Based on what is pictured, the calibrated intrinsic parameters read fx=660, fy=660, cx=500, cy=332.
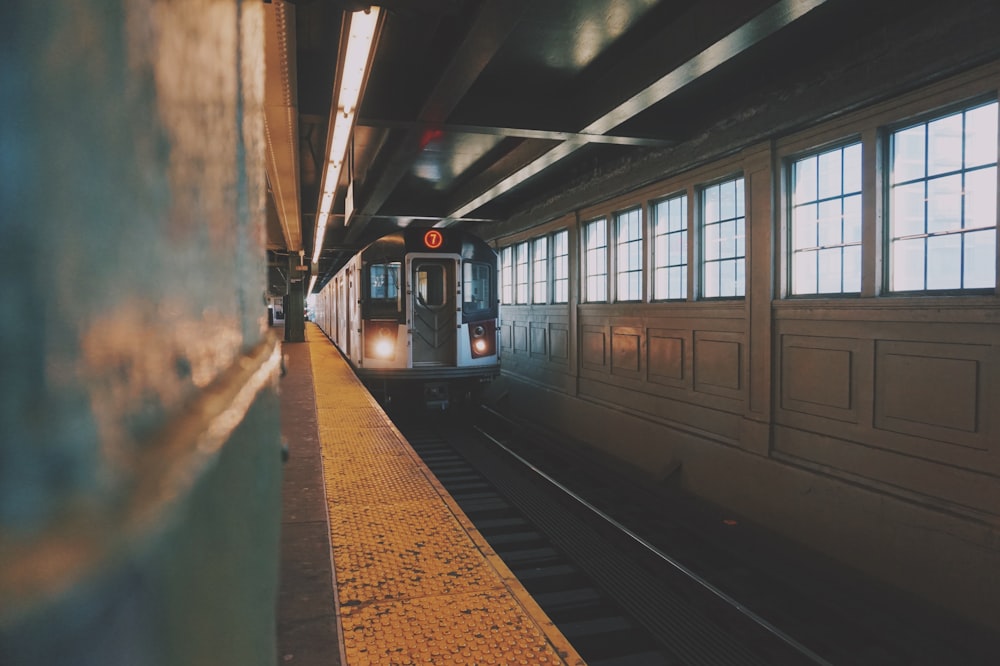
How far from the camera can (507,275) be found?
14891 millimetres

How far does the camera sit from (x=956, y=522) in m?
4.52

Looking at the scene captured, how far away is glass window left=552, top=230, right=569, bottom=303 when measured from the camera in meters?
11.5

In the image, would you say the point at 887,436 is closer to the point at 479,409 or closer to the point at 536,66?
the point at 536,66

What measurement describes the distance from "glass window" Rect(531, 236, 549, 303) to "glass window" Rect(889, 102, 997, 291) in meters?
7.50

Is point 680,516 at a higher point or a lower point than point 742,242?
lower

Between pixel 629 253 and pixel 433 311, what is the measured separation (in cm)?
313

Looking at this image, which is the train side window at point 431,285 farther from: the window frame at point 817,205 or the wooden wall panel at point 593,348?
the window frame at point 817,205

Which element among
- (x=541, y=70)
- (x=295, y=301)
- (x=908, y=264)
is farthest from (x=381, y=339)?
(x=908, y=264)

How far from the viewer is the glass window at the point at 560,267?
11.5m

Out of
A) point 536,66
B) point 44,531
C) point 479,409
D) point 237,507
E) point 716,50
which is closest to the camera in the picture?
point 44,531

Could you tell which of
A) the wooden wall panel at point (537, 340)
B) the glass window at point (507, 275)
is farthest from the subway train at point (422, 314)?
the glass window at point (507, 275)

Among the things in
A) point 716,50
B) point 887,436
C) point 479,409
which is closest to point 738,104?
point 716,50

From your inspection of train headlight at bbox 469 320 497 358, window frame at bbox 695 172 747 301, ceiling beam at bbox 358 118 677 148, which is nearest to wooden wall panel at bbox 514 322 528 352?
train headlight at bbox 469 320 497 358

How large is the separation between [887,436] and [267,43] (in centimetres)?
528
